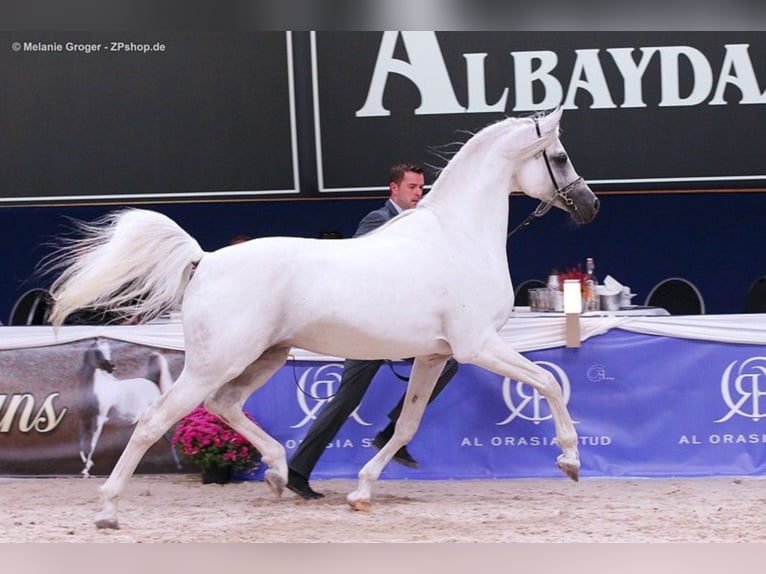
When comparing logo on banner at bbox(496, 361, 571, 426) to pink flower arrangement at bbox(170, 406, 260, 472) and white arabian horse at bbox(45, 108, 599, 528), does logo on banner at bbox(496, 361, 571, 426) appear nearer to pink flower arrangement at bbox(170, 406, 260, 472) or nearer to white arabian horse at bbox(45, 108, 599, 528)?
white arabian horse at bbox(45, 108, 599, 528)

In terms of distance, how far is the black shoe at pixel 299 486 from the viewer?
580 cm

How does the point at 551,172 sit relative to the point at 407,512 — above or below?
above

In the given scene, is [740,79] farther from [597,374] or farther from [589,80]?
[597,374]

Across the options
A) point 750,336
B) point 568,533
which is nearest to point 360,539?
point 568,533

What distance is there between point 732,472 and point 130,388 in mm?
3661

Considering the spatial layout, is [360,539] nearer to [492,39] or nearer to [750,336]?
[750,336]

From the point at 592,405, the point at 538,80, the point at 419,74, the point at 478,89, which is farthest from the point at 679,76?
the point at 592,405

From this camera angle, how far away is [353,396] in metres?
5.92

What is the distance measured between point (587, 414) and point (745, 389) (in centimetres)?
93

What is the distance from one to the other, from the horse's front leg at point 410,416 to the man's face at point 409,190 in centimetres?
110

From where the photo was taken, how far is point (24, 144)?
821 centimetres

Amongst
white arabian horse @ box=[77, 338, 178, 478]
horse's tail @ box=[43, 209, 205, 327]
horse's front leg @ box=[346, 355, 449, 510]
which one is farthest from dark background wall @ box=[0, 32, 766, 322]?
horse's tail @ box=[43, 209, 205, 327]

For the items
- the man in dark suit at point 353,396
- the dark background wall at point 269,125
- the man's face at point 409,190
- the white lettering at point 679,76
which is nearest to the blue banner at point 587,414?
the man in dark suit at point 353,396

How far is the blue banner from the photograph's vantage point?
641 cm
